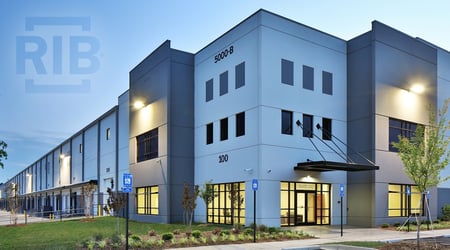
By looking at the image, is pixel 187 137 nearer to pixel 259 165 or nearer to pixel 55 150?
pixel 259 165

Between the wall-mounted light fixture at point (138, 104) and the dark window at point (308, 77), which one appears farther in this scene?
the wall-mounted light fixture at point (138, 104)

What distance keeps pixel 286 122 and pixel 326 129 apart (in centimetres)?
347

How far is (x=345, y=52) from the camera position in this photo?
28141 millimetres

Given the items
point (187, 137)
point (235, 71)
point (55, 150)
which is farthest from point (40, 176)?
point (235, 71)

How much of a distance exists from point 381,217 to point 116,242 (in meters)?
17.3

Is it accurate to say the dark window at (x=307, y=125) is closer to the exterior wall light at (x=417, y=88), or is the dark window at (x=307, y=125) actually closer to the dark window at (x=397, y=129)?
the dark window at (x=397, y=129)

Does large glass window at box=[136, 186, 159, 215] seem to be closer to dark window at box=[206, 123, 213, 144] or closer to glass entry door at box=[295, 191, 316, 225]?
dark window at box=[206, 123, 213, 144]

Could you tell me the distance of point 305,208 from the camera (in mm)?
25188

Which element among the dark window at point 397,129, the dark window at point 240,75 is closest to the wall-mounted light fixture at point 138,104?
the dark window at point 240,75

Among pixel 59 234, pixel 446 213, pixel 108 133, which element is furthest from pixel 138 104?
pixel 446 213

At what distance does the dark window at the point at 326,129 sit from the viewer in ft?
86.1

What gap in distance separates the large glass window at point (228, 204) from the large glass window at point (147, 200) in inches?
202

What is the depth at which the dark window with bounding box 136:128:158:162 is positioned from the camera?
31.0 m

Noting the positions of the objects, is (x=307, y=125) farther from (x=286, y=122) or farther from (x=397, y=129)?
(x=397, y=129)
